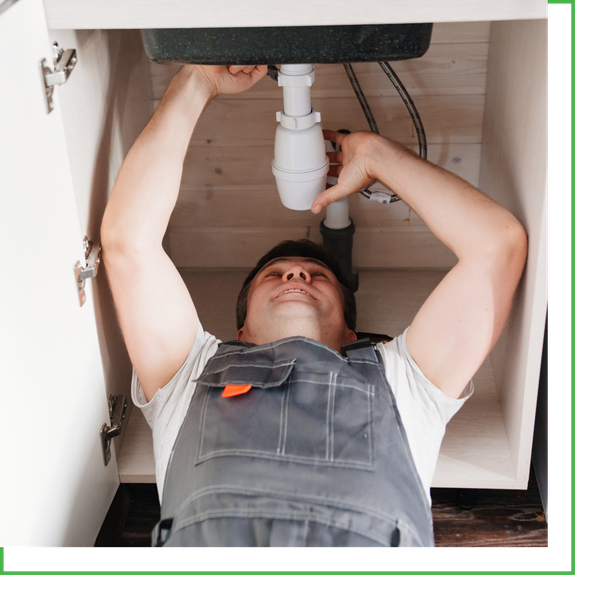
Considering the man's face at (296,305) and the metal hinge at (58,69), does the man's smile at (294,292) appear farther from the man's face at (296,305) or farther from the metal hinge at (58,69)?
the metal hinge at (58,69)

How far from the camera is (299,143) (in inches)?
38.8

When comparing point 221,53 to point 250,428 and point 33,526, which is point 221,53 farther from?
point 33,526

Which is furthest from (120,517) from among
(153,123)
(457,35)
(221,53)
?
(457,35)

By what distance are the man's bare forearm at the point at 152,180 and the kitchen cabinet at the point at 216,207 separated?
0.15 ft

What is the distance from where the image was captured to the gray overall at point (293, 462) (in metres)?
0.75

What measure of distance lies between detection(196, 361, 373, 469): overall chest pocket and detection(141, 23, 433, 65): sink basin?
402 millimetres

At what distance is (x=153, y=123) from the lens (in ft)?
3.10

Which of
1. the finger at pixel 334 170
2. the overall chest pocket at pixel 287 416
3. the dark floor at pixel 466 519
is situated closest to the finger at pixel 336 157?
the finger at pixel 334 170

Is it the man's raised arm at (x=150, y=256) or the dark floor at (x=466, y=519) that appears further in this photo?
the dark floor at (x=466, y=519)

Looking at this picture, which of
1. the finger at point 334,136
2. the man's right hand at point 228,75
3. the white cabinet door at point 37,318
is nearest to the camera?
the white cabinet door at point 37,318

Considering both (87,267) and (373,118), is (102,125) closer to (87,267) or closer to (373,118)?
(87,267)

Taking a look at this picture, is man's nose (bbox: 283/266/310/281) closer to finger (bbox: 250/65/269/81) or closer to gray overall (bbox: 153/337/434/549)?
gray overall (bbox: 153/337/434/549)

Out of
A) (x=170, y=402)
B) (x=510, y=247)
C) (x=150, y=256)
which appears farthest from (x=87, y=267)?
(x=510, y=247)

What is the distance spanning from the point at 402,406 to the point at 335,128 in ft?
2.07
